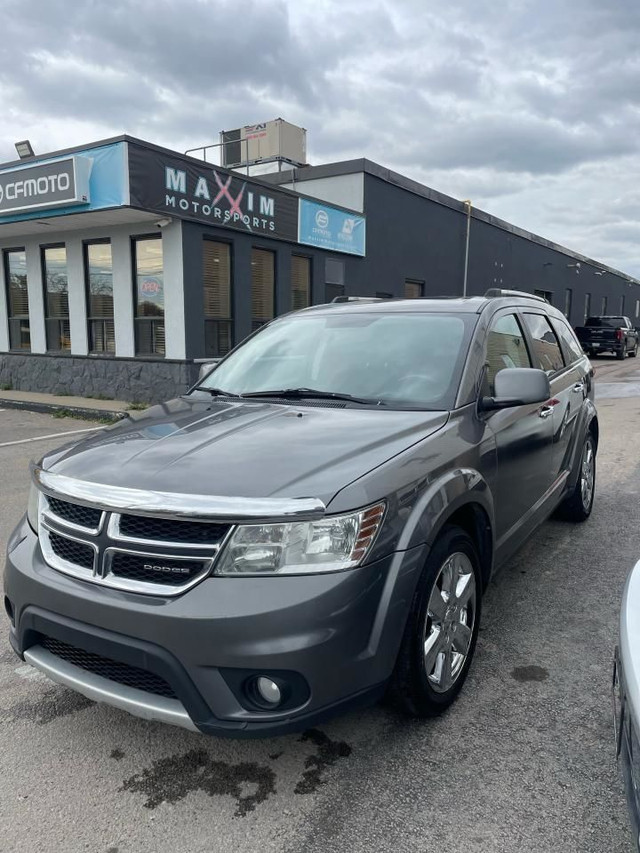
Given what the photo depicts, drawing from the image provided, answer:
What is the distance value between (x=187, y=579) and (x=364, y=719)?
113cm

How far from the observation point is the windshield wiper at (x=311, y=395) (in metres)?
3.20

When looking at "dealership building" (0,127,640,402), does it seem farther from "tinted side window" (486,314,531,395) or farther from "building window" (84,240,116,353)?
"tinted side window" (486,314,531,395)

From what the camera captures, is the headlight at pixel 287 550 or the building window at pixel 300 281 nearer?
the headlight at pixel 287 550

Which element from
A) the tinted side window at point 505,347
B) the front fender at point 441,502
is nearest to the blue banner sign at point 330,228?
the tinted side window at point 505,347

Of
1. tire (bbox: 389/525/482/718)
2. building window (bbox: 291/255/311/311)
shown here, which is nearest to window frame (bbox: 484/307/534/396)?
tire (bbox: 389/525/482/718)

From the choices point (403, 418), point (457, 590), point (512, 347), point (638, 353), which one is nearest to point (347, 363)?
point (403, 418)

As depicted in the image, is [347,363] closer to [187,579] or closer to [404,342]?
[404,342]

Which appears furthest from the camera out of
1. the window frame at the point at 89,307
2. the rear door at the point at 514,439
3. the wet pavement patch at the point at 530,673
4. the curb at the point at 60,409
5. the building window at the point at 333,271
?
the building window at the point at 333,271

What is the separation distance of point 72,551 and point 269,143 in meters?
18.3

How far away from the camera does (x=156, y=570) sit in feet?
7.25

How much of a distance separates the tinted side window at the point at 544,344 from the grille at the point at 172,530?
109 inches

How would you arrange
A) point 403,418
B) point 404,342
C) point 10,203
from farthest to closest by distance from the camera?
point 10,203
point 404,342
point 403,418

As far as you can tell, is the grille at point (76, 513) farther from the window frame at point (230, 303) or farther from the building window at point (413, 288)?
the building window at point (413, 288)

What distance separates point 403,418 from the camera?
2.90 m
